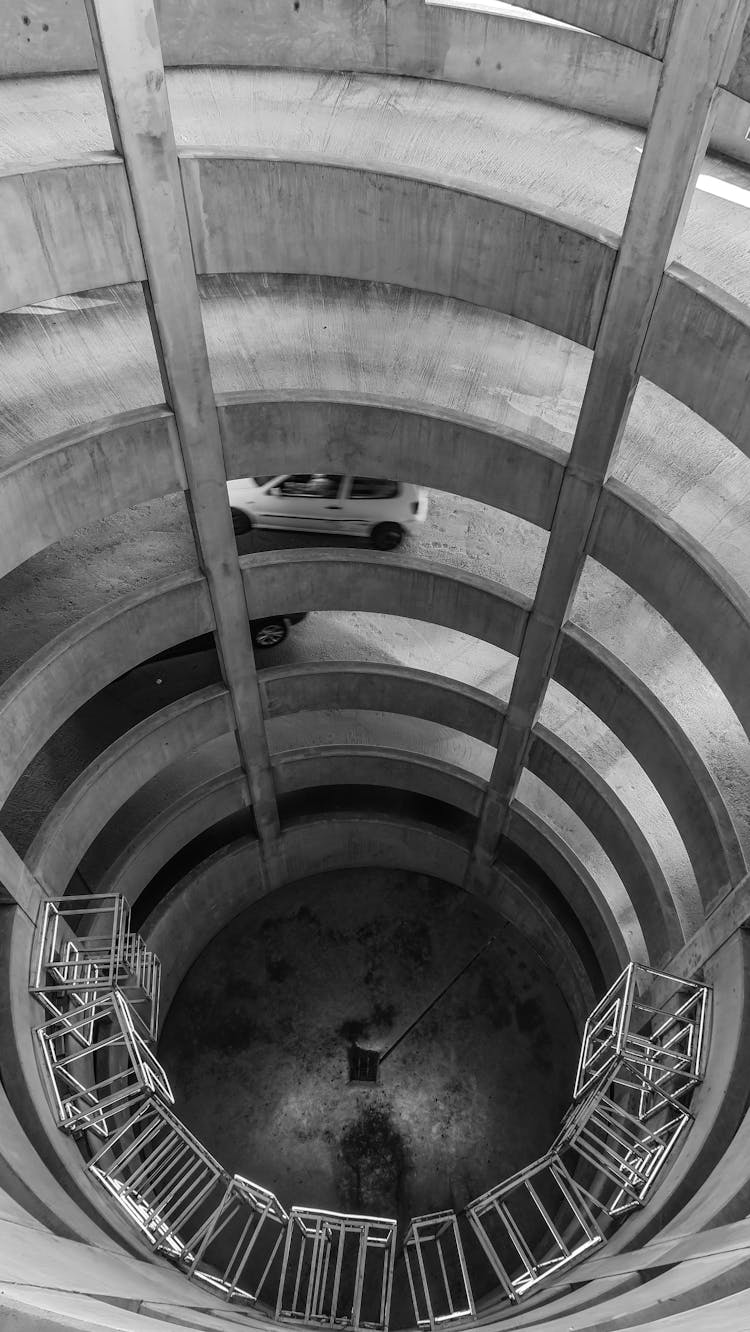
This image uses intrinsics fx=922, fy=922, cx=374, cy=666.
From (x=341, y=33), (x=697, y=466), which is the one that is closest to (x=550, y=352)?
(x=697, y=466)

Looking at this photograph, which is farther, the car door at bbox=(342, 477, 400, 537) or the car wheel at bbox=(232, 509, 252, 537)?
the car wheel at bbox=(232, 509, 252, 537)

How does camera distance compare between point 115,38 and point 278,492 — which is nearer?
point 115,38

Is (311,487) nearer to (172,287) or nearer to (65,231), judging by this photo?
(172,287)

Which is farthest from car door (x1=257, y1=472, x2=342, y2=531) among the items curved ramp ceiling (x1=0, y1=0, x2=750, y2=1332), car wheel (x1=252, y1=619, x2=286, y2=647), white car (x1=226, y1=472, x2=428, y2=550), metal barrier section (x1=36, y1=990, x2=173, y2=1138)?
metal barrier section (x1=36, y1=990, x2=173, y2=1138)

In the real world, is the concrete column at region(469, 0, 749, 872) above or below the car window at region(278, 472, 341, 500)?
below

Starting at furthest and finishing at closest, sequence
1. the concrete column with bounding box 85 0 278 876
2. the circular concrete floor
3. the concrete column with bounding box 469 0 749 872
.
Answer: the circular concrete floor < the concrete column with bounding box 85 0 278 876 < the concrete column with bounding box 469 0 749 872

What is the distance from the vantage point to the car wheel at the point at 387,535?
17875 mm

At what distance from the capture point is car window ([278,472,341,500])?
17.5 metres

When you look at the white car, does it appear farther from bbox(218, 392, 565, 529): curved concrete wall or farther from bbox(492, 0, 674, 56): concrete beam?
bbox(492, 0, 674, 56): concrete beam

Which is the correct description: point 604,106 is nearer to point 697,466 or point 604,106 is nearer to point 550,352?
point 550,352

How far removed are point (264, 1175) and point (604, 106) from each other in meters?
21.3

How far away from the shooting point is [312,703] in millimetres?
18578

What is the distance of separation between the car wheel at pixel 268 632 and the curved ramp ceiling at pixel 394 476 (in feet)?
1.41

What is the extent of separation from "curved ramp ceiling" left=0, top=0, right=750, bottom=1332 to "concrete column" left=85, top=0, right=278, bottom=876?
0.05 meters
